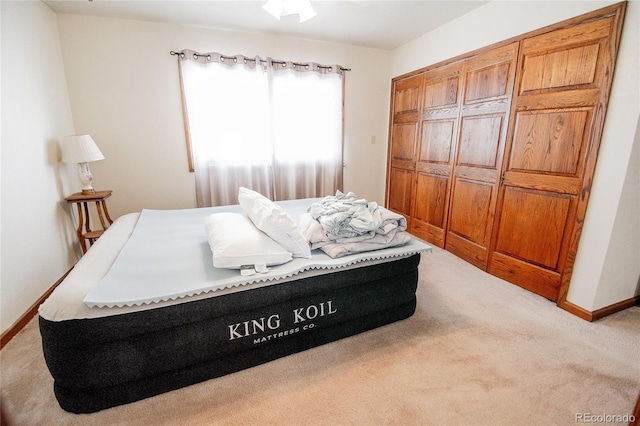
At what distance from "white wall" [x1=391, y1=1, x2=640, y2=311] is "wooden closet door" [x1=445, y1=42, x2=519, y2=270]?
0.95 feet

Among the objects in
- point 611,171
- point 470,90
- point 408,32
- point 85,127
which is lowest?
point 611,171

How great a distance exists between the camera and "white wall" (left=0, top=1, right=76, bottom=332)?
1919 millimetres

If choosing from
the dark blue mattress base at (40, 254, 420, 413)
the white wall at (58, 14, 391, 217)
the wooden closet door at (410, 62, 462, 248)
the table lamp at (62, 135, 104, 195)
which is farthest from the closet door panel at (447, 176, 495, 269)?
the table lamp at (62, 135, 104, 195)

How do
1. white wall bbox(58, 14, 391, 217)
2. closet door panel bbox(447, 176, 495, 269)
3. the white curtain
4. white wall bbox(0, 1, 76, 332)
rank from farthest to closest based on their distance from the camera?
the white curtain, white wall bbox(58, 14, 391, 217), closet door panel bbox(447, 176, 495, 269), white wall bbox(0, 1, 76, 332)

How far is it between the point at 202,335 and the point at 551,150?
265 cm

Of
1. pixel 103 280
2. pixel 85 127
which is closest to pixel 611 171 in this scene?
pixel 103 280

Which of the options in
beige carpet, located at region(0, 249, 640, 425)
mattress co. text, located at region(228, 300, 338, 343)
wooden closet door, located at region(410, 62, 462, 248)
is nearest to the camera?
beige carpet, located at region(0, 249, 640, 425)

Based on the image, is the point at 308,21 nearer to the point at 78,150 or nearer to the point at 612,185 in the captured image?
the point at 78,150

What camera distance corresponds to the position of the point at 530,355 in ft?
5.57

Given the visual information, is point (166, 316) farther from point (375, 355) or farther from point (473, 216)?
point (473, 216)

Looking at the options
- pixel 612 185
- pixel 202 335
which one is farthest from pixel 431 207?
pixel 202 335

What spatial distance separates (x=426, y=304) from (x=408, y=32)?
2.97 m

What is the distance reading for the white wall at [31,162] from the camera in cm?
192

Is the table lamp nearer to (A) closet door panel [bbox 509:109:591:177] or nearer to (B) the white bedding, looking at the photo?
(B) the white bedding
